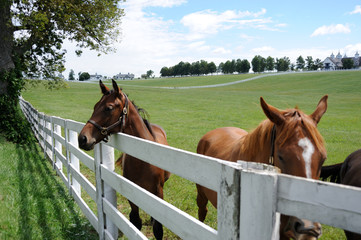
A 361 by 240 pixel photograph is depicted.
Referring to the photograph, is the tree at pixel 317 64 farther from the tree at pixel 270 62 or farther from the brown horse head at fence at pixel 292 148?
the brown horse head at fence at pixel 292 148

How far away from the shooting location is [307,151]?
191cm

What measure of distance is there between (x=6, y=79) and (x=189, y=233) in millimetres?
12898

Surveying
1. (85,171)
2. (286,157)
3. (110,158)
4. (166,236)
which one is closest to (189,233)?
(286,157)

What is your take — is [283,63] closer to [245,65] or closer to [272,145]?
[245,65]

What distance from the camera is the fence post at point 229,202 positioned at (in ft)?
4.18

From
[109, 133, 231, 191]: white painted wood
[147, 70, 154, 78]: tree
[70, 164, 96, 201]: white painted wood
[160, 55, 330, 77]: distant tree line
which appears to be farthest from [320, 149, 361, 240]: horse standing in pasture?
[147, 70, 154, 78]: tree

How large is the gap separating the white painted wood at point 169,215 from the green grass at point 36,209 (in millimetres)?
1782

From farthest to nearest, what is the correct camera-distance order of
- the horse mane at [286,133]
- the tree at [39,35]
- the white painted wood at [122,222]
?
the tree at [39,35]
the white painted wood at [122,222]
the horse mane at [286,133]

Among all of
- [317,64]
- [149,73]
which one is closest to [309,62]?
[317,64]

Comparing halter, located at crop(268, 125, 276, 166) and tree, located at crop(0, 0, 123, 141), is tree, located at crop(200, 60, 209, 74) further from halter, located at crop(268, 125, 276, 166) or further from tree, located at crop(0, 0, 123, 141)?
halter, located at crop(268, 125, 276, 166)

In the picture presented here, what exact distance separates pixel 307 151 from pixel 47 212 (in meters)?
4.24

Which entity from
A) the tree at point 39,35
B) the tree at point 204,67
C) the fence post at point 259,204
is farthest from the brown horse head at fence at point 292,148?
the tree at point 204,67

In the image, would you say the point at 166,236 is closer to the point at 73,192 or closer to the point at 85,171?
the point at 73,192

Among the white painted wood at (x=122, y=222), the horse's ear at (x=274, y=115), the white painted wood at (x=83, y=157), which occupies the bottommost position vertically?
the white painted wood at (x=122, y=222)
